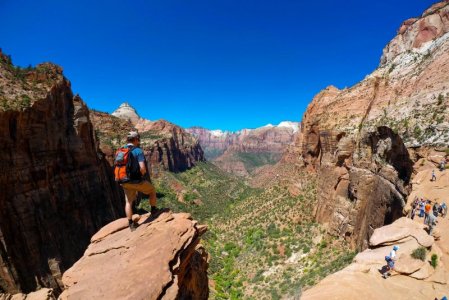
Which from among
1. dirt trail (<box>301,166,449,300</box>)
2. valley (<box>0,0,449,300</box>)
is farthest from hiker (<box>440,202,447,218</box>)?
dirt trail (<box>301,166,449,300</box>)

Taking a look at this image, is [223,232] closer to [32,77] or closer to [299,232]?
[299,232]

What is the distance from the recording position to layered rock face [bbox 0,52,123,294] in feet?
75.6

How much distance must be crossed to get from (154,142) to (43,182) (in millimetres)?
91652

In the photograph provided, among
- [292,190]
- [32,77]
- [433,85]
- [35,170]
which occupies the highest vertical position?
[32,77]

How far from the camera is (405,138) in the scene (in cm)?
2716

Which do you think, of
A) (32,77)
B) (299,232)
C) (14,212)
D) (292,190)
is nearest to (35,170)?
(14,212)

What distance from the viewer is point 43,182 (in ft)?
91.5

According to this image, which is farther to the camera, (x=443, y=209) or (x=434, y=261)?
(x=443, y=209)

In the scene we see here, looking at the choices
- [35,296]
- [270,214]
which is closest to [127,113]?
[270,214]

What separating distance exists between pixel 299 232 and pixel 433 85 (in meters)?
27.7

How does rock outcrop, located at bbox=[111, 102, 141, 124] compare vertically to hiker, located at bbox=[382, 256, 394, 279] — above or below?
above

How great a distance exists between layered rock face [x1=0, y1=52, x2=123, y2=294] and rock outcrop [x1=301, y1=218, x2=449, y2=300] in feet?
74.8

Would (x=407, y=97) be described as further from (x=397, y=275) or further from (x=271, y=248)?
(x=397, y=275)

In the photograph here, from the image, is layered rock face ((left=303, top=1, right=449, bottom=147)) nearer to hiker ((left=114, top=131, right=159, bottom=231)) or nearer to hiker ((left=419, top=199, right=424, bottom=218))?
hiker ((left=419, top=199, right=424, bottom=218))
